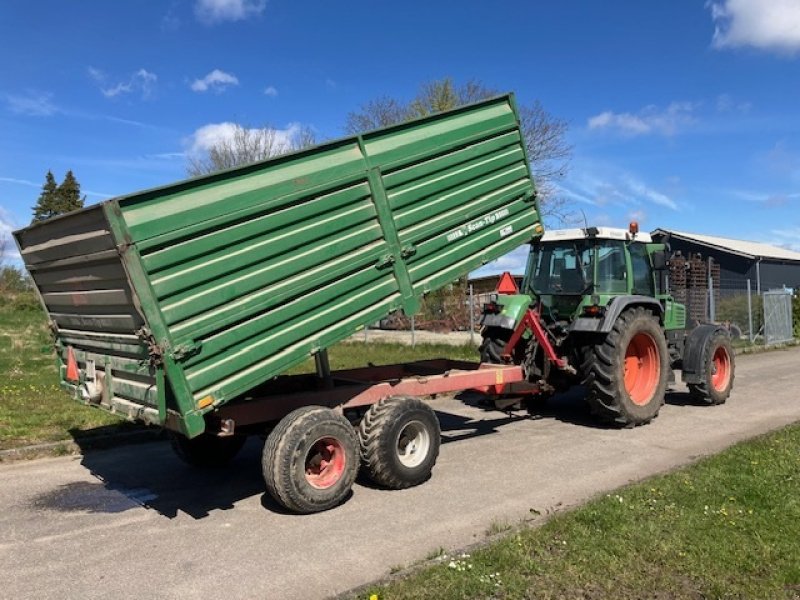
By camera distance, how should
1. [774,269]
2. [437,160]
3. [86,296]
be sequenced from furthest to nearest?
[774,269] → [437,160] → [86,296]

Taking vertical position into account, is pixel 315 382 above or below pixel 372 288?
below

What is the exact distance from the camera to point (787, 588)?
12.6 ft

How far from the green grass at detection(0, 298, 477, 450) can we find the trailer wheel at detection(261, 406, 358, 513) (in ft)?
5.90

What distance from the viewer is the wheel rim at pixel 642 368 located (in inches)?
347

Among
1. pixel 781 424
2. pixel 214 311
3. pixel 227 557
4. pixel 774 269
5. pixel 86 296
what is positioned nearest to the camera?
pixel 227 557

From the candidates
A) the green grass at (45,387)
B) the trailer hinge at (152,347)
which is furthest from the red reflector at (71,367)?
the trailer hinge at (152,347)

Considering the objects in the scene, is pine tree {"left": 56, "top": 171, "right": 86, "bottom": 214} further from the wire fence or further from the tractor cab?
the tractor cab

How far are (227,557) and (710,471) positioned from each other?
4180mm

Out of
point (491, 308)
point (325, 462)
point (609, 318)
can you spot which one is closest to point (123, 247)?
point (325, 462)

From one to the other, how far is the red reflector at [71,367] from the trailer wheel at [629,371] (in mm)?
5593

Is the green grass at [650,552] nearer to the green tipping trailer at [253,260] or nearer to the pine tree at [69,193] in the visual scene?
the green tipping trailer at [253,260]

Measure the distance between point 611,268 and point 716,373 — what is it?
3073 millimetres

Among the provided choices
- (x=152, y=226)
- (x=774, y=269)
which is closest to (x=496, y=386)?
(x=152, y=226)

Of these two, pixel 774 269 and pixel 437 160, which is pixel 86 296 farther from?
pixel 774 269
